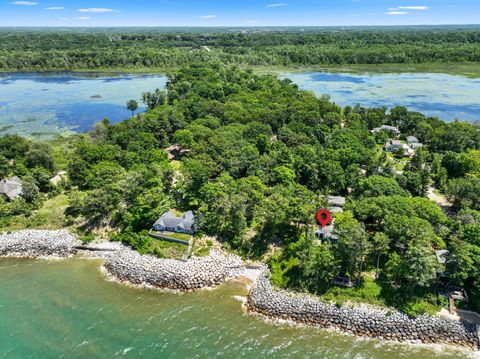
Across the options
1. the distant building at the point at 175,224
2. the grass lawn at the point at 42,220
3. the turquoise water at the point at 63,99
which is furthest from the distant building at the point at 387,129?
the turquoise water at the point at 63,99

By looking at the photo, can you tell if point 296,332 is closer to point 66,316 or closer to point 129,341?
point 129,341

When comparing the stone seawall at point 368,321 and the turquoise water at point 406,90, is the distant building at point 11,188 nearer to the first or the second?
the stone seawall at point 368,321

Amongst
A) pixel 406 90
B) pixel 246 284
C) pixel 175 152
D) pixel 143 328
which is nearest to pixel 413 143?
pixel 175 152

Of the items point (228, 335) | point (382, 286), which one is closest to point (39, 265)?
point (228, 335)

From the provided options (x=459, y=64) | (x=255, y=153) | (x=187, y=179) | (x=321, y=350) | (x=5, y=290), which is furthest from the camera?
(x=459, y=64)

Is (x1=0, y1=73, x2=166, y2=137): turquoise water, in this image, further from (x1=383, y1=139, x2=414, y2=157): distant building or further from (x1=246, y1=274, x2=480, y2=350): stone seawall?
(x1=246, y1=274, x2=480, y2=350): stone seawall

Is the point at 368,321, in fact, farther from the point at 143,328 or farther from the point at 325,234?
the point at 143,328
